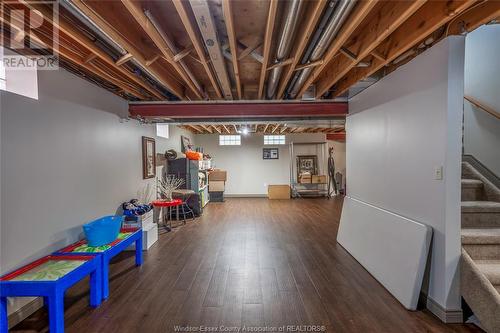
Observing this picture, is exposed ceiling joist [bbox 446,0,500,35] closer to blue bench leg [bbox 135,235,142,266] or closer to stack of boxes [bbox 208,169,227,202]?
blue bench leg [bbox 135,235,142,266]

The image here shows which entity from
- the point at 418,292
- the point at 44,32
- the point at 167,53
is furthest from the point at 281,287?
the point at 44,32

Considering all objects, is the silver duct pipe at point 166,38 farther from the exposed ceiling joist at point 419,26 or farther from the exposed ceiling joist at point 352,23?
the exposed ceiling joist at point 419,26

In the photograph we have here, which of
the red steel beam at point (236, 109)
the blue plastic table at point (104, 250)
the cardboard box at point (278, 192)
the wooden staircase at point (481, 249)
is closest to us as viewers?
the wooden staircase at point (481, 249)

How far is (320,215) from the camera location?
585cm

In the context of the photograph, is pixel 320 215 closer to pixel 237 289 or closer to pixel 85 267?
pixel 237 289

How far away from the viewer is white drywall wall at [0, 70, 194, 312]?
6.42 feet

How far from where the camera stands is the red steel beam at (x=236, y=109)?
12.6ft

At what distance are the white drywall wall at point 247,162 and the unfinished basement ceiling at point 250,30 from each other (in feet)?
19.7

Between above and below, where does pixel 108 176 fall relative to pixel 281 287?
above

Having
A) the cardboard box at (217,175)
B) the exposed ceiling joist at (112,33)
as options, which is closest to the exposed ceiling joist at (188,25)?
the exposed ceiling joist at (112,33)

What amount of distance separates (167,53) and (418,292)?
323cm

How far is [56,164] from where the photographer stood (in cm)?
241

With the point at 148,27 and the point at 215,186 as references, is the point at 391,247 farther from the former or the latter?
the point at 215,186

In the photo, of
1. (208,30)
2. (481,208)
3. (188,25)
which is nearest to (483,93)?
(481,208)
